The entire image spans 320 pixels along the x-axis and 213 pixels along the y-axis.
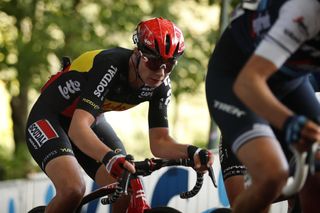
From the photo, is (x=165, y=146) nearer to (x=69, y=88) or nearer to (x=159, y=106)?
(x=159, y=106)

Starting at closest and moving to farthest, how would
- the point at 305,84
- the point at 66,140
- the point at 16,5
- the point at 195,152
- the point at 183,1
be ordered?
the point at 305,84, the point at 195,152, the point at 66,140, the point at 16,5, the point at 183,1

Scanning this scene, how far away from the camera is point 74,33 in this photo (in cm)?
1171

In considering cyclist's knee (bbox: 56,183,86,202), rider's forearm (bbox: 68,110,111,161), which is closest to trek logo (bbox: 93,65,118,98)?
rider's forearm (bbox: 68,110,111,161)

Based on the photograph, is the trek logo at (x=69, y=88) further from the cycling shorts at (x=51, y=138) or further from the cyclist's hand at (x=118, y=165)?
the cyclist's hand at (x=118, y=165)

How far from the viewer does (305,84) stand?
459 centimetres

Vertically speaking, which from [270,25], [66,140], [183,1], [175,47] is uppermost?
[270,25]

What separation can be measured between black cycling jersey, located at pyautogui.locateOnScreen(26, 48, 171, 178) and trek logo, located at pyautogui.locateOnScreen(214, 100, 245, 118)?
128 cm

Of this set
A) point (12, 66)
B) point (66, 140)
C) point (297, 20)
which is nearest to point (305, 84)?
point (297, 20)

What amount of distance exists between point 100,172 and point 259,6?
2.27 metres

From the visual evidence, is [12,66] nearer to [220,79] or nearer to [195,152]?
[195,152]

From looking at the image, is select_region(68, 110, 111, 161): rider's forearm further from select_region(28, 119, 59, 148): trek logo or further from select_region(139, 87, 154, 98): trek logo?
select_region(139, 87, 154, 98): trek logo

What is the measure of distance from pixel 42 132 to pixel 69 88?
1.24 ft

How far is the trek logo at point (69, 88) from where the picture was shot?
18.0 feet

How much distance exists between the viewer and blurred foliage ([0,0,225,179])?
11648mm
